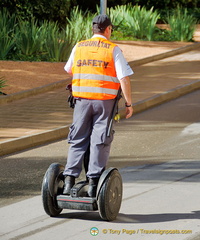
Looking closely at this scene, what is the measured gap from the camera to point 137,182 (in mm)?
7957

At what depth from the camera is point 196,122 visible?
1219 cm

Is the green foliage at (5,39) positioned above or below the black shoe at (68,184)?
below

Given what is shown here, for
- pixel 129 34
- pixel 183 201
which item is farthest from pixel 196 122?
pixel 129 34

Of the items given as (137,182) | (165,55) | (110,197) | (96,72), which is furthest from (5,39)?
(110,197)

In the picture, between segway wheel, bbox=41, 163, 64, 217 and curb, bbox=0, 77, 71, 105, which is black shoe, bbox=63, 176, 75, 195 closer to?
segway wheel, bbox=41, 163, 64, 217

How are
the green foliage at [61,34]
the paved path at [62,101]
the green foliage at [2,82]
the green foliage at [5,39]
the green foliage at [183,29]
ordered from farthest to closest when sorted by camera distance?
the green foliage at [183,29], the green foliage at [61,34], the green foliage at [5,39], the green foliage at [2,82], the paved path at [62,101]

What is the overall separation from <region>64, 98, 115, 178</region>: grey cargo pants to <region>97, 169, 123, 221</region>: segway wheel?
0.49 ft

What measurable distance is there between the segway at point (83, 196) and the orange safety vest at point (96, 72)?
0.70 meters

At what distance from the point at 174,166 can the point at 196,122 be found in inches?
136

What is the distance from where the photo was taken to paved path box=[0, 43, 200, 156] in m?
10.8

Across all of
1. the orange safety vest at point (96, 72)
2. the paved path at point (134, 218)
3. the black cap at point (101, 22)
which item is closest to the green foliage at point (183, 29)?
the paved path at point (134, 218)

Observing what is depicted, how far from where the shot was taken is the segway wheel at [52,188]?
20.8 feet

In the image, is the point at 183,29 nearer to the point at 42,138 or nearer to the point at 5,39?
the point at 5,39

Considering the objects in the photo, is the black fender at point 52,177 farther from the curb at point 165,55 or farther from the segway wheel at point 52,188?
the curb at point 165,55
